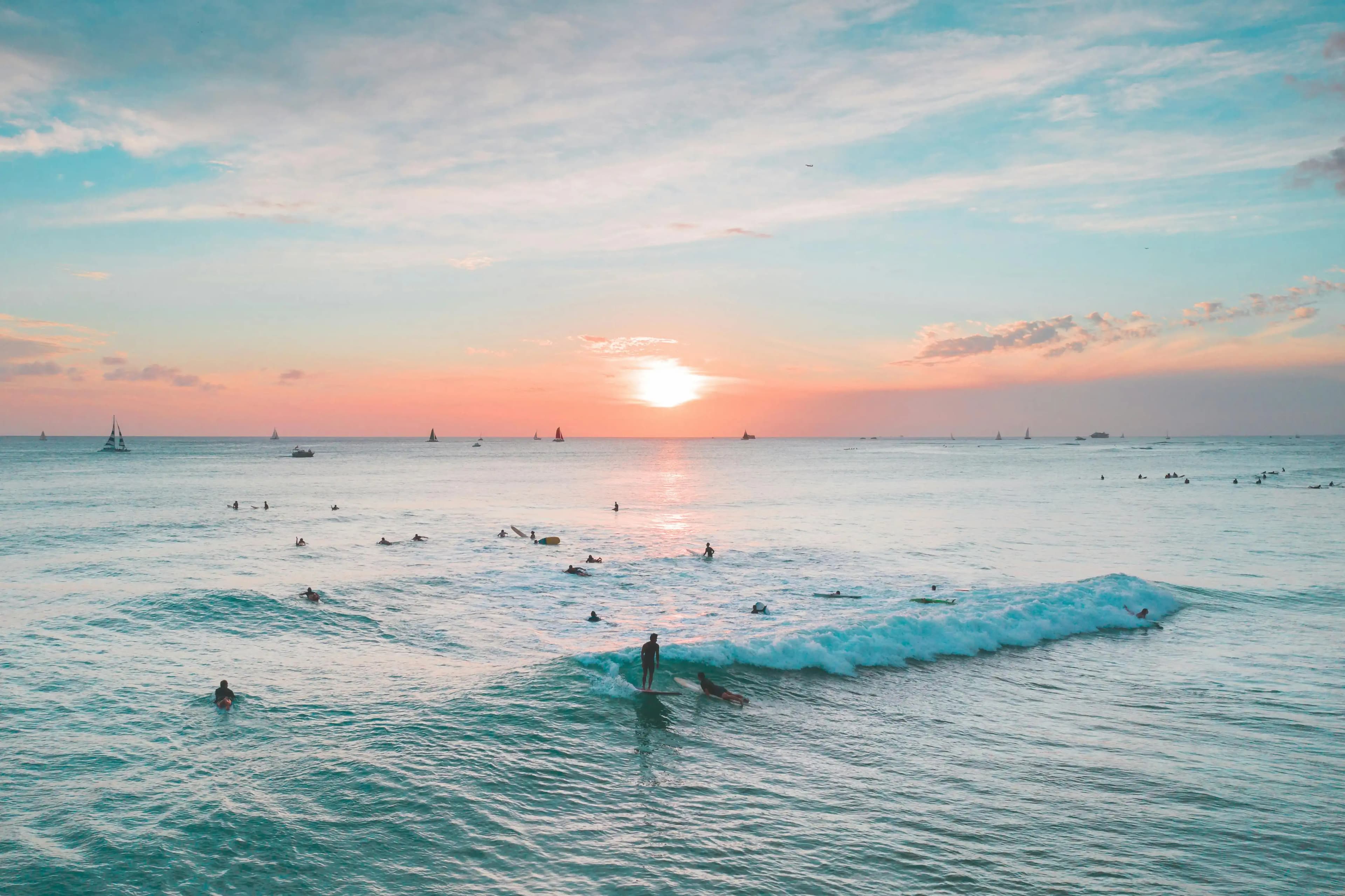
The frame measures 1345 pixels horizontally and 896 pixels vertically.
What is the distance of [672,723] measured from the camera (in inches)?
852

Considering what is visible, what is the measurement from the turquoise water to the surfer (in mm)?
430

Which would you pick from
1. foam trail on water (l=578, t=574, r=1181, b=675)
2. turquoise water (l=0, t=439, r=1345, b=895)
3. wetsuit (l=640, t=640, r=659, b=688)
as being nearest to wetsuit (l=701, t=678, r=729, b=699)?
turquoise water (l=0, t=439, r=1345, b=895)

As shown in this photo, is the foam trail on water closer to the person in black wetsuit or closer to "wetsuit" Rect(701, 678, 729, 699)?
the person in black wetsuit

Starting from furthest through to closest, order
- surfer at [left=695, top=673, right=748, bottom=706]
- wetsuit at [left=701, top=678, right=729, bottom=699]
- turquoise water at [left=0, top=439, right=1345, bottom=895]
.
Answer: wetsuit at [left=701, top=678, right=729, bottom=699] → surfer at [left=695, top=673, right=748, bottom=706] → turquoise water at [left=0, top=439, right=1345, bottom=895]

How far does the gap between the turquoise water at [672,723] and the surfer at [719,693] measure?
43 centimetres

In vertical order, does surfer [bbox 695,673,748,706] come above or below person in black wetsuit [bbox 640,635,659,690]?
below

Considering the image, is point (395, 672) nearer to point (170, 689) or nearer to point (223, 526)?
point (170, 689)

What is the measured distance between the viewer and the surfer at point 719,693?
76.6 feet

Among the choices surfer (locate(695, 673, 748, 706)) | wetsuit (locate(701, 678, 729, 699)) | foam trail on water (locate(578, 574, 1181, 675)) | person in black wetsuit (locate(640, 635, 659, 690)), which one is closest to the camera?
surfer (locate(695, 673, 748, 706))

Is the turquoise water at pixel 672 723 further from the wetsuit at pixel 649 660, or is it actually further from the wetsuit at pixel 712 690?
the wetsuit at pixel 649 660

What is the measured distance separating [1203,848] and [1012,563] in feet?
119

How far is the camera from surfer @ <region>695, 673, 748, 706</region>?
23.3 meters

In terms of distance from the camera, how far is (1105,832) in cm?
1480

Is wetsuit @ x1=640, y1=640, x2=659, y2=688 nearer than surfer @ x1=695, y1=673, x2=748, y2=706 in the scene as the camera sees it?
No
